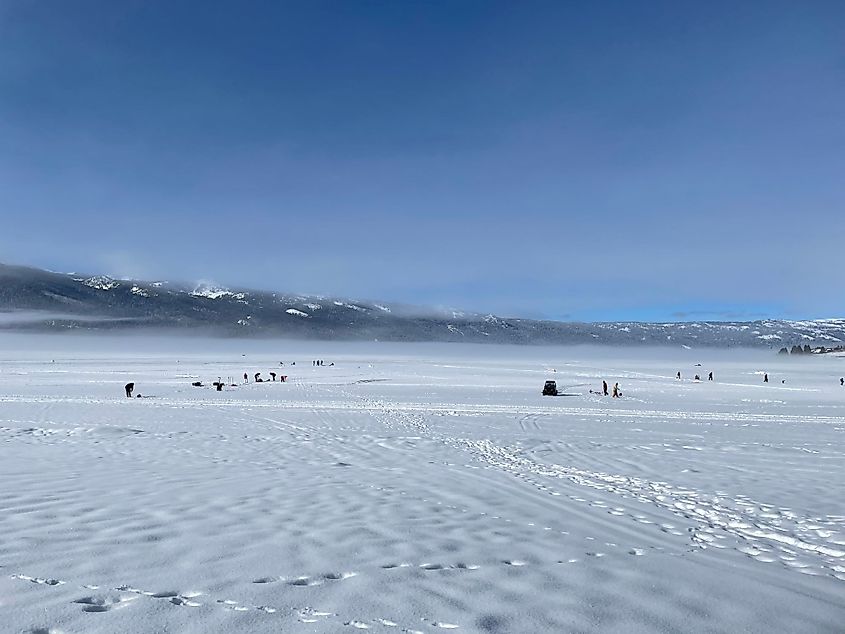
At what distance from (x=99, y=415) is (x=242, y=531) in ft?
60.9

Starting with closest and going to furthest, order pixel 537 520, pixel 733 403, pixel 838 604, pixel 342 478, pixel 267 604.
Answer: pixel 267 604
pixel 838 604
pixel 537 520
pixel 342 478
pixel 733 403

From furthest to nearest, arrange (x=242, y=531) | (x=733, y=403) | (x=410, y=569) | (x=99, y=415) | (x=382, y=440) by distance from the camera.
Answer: (x=733, y=403), (x=99, y=415), (x=382, y=440), (x=242, y=531), (x=410, y=569)

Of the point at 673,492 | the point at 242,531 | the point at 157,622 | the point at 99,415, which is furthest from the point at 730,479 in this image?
the point at 99,415

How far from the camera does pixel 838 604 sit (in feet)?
15.3

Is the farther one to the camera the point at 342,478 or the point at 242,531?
the point at 342,478

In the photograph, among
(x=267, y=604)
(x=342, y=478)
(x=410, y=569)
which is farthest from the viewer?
(x=342, y=478)

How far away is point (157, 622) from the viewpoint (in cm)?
402

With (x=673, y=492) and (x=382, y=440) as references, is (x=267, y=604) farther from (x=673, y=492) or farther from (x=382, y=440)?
(x=382, y=440)

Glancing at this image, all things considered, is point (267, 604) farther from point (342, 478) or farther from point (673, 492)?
point (673, 492)

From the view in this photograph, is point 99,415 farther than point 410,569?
Yes

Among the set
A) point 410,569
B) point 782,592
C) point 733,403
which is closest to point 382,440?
point 410,569

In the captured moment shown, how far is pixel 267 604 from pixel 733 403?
102 feet

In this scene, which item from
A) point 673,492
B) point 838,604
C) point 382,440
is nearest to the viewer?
point 838,604

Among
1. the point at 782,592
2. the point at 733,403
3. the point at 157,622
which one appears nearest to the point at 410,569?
the point at 157,622
